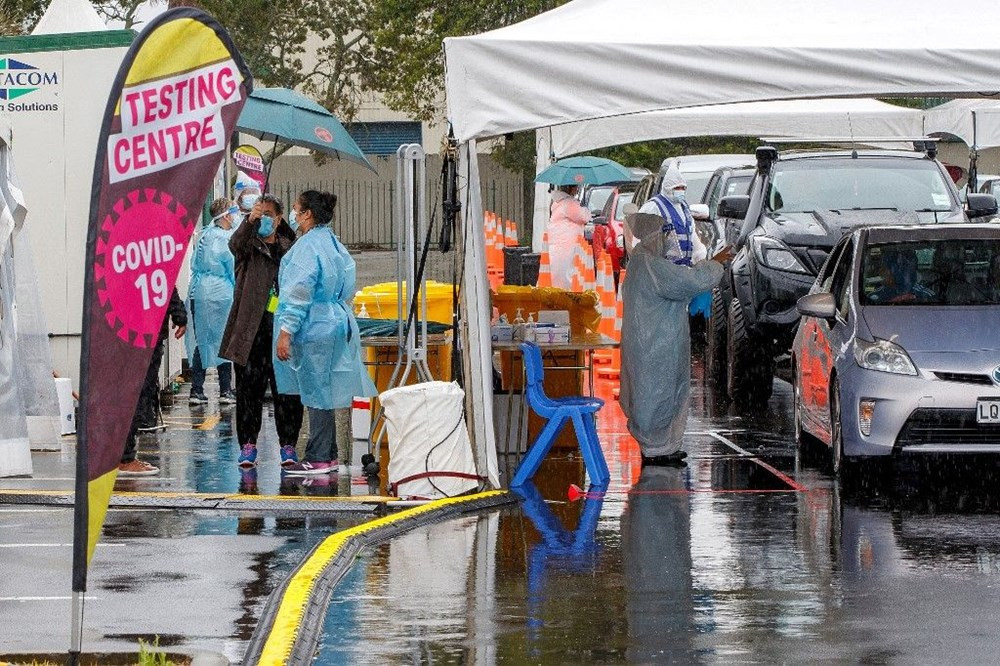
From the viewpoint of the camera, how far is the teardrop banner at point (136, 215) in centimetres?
611

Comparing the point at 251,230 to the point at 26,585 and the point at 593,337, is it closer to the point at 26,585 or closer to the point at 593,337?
the point at 593,337

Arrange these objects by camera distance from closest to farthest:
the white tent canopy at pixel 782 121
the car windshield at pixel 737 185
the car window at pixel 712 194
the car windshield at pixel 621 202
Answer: the car windshield at pixel 737 185 < the car window at pixel 712 194 < the white tent canopy at pixel 782 121 < the car windshield at pixel 621 202

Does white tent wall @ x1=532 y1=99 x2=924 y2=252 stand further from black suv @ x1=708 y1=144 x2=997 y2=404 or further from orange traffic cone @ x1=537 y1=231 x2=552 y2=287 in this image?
black suv @ x1=708 y1=144 x2=997 y2=404

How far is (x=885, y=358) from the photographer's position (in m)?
11.5

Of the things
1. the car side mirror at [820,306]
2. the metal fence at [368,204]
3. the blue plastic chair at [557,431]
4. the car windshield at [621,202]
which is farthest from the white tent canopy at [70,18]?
the metal fence at [368,204]

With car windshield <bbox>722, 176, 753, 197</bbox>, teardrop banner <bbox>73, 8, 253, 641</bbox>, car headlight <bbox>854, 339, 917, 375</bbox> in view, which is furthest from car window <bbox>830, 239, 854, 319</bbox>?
car windshield <bbox>722, 176, 753, 197</bbox>

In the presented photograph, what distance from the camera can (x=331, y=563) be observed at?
9.29m

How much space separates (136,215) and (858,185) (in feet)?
38.4

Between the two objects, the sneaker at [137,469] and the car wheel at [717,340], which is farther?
the car wheel at [717,340]

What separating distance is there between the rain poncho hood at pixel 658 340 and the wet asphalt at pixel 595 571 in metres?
0.34

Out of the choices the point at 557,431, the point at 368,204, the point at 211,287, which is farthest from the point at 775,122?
the point at 368,204

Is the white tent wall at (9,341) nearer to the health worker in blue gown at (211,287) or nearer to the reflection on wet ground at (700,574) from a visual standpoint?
the reflection on wet ground at (700,574)

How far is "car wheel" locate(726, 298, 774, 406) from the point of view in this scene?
649 inches

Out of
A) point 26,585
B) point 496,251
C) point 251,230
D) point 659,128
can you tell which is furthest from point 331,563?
point 496,251
